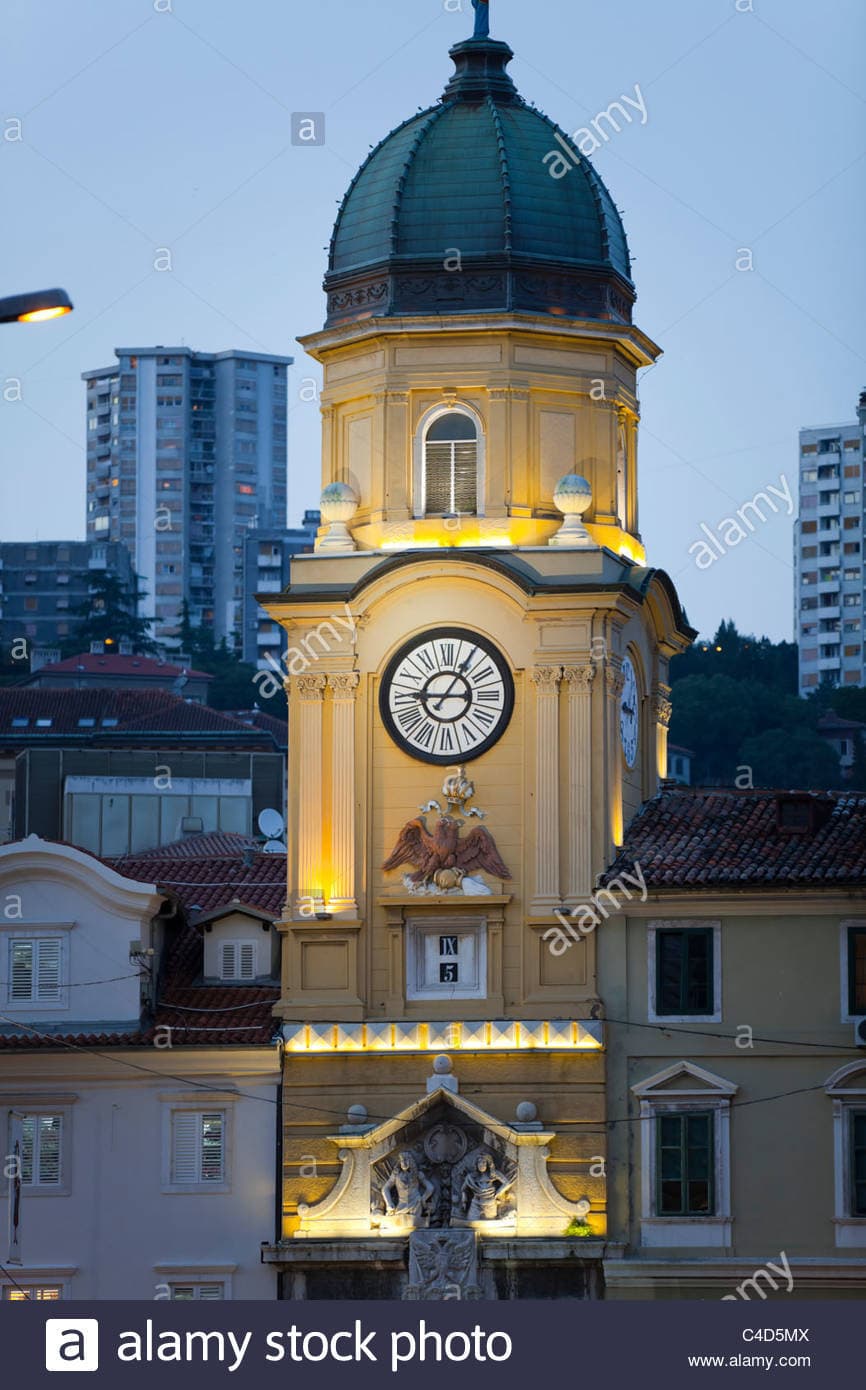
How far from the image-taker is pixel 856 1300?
5425cm

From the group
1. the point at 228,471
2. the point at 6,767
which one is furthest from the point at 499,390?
the point at 228,471

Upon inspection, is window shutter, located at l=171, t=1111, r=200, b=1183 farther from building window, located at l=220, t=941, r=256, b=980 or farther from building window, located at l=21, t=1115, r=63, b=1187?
building window, located at l=220, t=941, r=256, b=980

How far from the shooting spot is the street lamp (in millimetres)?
33344

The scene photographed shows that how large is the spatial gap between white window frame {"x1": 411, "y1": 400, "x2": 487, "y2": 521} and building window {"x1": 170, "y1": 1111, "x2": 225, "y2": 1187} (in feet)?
35.0

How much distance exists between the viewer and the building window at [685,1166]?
55312mm

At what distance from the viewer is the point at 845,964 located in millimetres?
55594

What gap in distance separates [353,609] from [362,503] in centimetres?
243

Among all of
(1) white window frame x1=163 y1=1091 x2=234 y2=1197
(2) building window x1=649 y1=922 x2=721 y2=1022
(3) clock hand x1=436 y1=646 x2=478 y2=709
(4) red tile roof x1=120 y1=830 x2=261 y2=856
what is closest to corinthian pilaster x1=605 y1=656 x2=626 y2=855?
(2) building window x1=649 y1=922 x2=721 y2=1022

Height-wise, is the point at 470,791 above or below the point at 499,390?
below

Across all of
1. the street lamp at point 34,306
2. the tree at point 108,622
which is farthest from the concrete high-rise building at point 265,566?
the street lamp at point 34,306

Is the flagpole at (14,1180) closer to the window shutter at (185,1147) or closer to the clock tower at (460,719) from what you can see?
the window shutter at (185,1147)

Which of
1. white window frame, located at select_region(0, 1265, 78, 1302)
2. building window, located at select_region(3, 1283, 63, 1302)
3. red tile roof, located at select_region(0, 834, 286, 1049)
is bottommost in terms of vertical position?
building window, located at select_region(3, 1283, 63, 1302)

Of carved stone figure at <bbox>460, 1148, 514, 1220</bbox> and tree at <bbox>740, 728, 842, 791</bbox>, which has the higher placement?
tree at <bbox>740, 728, 842, 791</bbox>

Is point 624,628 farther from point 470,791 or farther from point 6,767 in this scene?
point 6,767
